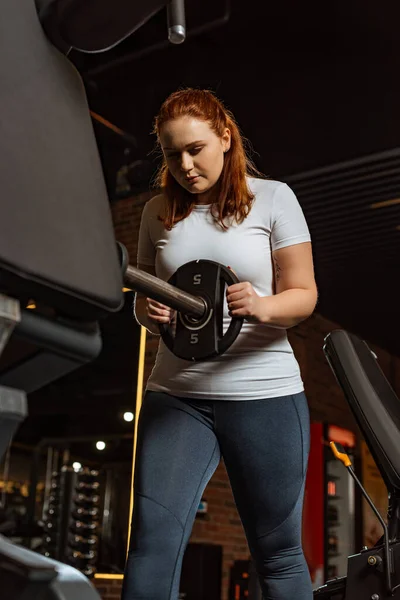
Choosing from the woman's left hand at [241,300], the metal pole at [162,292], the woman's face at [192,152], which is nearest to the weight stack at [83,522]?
the woman's face at [192,152]

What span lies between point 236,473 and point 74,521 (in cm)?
321

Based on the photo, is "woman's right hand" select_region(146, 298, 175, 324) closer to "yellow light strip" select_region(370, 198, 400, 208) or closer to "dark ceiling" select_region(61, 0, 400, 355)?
"dark ceiling" select_region(61, 0, 400, 355)

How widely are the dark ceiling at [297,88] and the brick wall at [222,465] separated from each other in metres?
0.47

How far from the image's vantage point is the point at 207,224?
4.45ft

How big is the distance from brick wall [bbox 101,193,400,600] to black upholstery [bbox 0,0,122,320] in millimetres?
4445

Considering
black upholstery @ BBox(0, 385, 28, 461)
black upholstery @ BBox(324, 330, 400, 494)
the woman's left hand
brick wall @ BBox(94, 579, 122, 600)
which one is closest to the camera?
black upholstery @ BBox(0, 385, 28, 461)

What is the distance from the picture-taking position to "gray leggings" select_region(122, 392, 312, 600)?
4.00 feet

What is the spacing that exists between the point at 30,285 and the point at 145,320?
33.1 inches

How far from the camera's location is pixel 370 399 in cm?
173

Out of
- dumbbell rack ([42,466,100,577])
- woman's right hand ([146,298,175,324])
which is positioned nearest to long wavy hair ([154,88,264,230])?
woman's right hand ([146,298,175,324])

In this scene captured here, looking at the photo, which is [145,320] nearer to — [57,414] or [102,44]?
[102,44]

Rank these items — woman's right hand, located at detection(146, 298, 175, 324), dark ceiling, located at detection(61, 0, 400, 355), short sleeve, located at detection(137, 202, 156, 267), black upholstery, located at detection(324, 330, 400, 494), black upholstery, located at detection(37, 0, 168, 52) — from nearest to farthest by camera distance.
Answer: black upholstery, located at detection(37, 0, 168, 52) → woman's right hand, located at detection(146, 298, 175, 324) → short sleeve, located at detection(137, 202, 156, 267) → black upholstery, located at detection(324, 330, 400, 494) → dark ceiling, located at detection(61, 0, 400, 355)

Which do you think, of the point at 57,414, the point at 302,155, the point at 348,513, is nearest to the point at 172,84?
the point at 302,155

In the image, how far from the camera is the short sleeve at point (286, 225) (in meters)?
1.31
